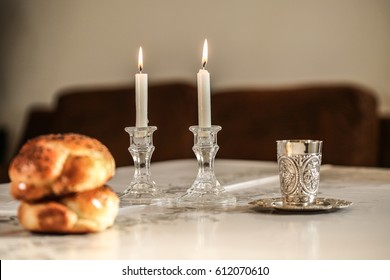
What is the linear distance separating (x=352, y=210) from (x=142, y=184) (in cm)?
36

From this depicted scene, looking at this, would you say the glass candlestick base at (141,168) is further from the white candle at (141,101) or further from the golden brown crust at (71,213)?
the golden brown crust at (71,213)

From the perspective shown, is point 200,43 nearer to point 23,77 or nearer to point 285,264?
point 23,77

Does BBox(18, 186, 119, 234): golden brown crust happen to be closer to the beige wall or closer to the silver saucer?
the silver saucer

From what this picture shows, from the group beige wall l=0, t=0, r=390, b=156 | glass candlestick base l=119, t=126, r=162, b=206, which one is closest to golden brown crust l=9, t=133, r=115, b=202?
glass candlestick base l=119, t=126, r=162, b=206

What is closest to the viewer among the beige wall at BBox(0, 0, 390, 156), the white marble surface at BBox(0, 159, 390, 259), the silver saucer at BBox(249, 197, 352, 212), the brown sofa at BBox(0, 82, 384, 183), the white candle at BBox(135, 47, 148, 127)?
the white marble surface at BBox(0, 159, 390, 259)

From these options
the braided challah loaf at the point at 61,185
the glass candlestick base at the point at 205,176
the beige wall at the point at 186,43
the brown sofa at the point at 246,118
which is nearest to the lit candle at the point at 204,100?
the glass candlestick base at the point at 205,176

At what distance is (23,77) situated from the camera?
14.2ft

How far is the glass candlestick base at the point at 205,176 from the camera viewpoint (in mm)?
1170

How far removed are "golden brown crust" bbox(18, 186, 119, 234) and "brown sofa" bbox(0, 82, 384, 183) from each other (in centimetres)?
190

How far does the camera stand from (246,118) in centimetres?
296

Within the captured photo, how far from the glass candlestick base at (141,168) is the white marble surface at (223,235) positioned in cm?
4

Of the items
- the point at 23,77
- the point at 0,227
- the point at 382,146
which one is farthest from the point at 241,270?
the point at 23,77

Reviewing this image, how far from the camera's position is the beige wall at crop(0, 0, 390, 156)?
303 centimetres

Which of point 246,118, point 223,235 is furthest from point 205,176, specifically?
point 246,118
